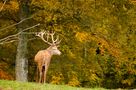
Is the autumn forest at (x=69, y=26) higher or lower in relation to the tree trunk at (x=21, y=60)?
higher

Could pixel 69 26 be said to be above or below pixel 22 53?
→ above

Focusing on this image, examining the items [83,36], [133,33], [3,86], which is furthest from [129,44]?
[3,86]

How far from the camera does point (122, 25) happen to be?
21172mm

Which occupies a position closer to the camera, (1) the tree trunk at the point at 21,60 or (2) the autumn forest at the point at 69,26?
(2) the autumn forest at the point at 69,26

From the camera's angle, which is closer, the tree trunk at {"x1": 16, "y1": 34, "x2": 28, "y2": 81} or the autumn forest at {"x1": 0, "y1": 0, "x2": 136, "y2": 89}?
the autumn forest at {"x1": 0, "y1": 0, "x2": 136, "y2": 89}

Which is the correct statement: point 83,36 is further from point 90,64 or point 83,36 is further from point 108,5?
point 90,64

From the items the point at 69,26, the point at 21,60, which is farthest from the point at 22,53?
the point at 69,26

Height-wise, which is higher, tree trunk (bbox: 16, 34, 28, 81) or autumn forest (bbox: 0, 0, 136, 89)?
autumn forest (bbox: 0, 0, 136, 89)

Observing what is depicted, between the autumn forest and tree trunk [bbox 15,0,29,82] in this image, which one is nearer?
the autumn forest

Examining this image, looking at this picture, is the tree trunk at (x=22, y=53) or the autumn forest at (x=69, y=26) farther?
the tree trunk at (x=22, y=53)

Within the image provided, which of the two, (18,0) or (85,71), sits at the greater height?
(18,0)

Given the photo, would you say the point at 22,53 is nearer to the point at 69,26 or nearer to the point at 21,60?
the point at 21,60

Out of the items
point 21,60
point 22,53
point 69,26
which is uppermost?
point 69,26

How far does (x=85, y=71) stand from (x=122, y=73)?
7492 mm
